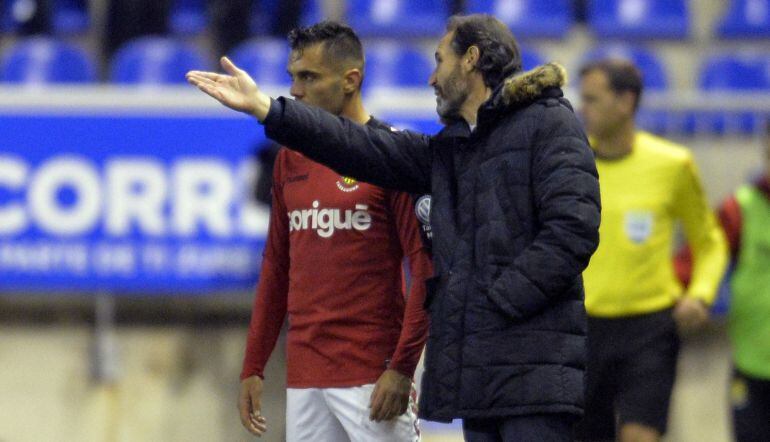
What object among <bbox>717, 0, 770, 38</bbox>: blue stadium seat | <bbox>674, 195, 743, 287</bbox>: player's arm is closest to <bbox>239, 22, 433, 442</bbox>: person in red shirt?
<bbox>674, 195, 743, 287</bbox>: player's arm

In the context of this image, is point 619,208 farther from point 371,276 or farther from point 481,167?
point 481,167

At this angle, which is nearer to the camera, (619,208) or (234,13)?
(619,208)

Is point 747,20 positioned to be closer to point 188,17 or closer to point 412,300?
point 188,17

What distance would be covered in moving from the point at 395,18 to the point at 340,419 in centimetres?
661

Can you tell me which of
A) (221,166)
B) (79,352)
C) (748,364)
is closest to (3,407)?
(79,352)

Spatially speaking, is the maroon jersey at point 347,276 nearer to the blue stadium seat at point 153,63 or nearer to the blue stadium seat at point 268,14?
the blue stadium seat at point 153,63

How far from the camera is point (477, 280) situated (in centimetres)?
367

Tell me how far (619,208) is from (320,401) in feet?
6.82

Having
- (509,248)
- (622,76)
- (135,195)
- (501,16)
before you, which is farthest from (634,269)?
(501,16)

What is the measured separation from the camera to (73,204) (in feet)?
23.0

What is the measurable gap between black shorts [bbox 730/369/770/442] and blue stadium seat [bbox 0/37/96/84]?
5348 millimetres

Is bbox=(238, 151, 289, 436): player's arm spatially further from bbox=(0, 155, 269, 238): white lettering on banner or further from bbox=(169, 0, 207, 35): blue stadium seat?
bbox=(169, 0, 207, 35): blue stadium seat

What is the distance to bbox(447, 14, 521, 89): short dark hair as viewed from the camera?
3.88 metres

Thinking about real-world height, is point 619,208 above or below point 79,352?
above
